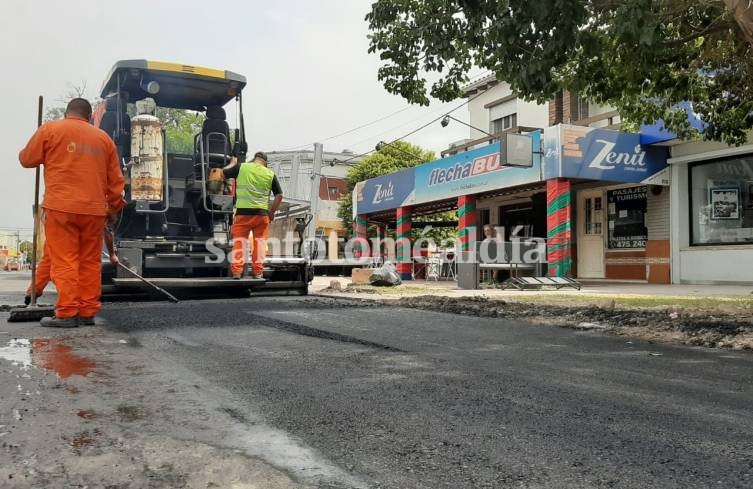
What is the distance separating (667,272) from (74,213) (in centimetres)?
1448

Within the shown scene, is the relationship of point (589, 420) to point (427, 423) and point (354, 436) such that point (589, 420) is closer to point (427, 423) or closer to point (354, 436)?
point (427, 423)

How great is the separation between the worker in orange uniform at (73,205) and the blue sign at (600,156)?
1184cm

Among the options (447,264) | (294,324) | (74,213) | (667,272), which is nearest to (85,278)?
(74,213)

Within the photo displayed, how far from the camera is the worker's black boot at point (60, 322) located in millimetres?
5430

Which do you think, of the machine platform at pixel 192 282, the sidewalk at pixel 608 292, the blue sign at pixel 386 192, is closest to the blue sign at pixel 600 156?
the sidewalk at pixel 608 292

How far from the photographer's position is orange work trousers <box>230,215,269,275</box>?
8.73 m

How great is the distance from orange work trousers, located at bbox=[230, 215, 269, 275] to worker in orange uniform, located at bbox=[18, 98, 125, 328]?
3048mm

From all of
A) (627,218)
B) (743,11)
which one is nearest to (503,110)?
(627,218)

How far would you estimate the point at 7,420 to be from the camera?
2.55m

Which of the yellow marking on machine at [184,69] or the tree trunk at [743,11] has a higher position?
the yellow marking on machine at [184,69]

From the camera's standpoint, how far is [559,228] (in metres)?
15.4

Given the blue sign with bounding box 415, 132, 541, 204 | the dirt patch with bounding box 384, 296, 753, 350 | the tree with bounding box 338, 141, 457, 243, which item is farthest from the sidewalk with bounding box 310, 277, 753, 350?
the tree with bounding box 338, 141, 457, 243

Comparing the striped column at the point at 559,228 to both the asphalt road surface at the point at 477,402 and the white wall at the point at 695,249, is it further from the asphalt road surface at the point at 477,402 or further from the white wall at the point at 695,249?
the asphalt road surface at the point at 477,402

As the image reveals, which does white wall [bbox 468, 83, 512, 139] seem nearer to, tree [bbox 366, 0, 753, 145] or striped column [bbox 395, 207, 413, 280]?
striped column [bbox 395, 207, 413, 280]
